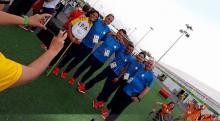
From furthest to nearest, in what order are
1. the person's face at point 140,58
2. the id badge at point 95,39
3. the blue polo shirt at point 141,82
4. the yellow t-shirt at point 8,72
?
the id badge at point 95,39 < the person's face at point 140,58 < the blue polo shirt at point 141,82 < the yellow t-shirt at point 8,72

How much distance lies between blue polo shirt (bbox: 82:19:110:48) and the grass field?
1.20m

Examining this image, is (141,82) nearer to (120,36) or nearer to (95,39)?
(120,36)

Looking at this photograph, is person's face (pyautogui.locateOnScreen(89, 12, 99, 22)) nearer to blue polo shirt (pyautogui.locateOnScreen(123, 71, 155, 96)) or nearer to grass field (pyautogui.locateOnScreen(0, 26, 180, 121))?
blue polo shirt (pyautogui.locateOnScreen(123, 71, 155, 96))

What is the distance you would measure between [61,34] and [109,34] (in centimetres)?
519

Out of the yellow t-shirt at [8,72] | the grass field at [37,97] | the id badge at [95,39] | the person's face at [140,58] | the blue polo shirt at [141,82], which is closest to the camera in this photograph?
the yellow t-shirt at [8,72]

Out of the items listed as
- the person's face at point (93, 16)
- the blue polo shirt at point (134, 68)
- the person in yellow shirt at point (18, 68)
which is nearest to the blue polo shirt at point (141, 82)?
the blue polo shirt at point (134, 68)

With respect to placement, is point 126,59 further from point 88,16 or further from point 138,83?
point 88,16

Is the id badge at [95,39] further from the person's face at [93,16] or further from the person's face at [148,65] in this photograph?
the person's face at [148,65]

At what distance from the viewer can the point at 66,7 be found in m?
15.7

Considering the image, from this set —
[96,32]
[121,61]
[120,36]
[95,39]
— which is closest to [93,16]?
[96,32]

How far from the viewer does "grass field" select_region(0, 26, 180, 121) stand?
572cm

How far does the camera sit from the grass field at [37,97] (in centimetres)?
572

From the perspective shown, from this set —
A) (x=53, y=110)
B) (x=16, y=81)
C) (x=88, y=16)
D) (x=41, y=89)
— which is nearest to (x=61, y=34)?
(x=16, y=81)

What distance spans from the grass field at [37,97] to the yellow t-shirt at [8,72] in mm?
3098
